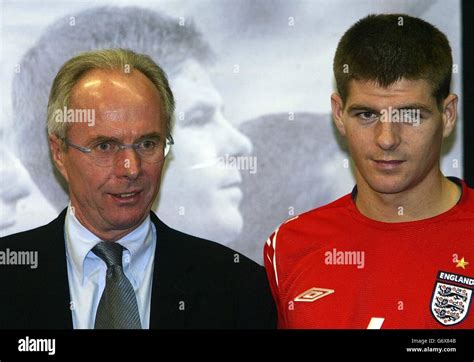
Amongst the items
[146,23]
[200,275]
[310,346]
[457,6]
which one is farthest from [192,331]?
[457,6]

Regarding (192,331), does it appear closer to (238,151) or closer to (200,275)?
(200,275)

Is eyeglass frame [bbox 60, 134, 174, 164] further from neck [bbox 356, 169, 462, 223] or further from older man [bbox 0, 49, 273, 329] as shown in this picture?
neck [bbox 356, 169, 462, 223]

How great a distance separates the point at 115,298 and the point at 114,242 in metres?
0.16

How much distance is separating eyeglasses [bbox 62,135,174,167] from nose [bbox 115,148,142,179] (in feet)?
0.04

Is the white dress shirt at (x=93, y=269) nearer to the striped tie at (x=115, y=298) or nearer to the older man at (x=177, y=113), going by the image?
the striped tie at (x=115, y=298)

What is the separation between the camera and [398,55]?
2.11 m

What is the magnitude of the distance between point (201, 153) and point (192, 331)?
56 centimetres

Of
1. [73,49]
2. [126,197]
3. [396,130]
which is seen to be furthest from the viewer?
[73,49]

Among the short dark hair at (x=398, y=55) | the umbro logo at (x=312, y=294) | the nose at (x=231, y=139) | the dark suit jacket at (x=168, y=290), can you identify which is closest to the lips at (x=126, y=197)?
the dark suit jacket at (x=168, y=290)

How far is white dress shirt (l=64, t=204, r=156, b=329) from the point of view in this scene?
→ 2199 mm

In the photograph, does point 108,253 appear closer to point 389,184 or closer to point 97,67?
point 97,67

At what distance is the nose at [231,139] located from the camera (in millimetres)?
2461

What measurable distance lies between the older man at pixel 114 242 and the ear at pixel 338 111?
47 centimetres

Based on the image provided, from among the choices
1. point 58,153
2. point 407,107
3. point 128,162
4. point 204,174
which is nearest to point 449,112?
point 407,107
